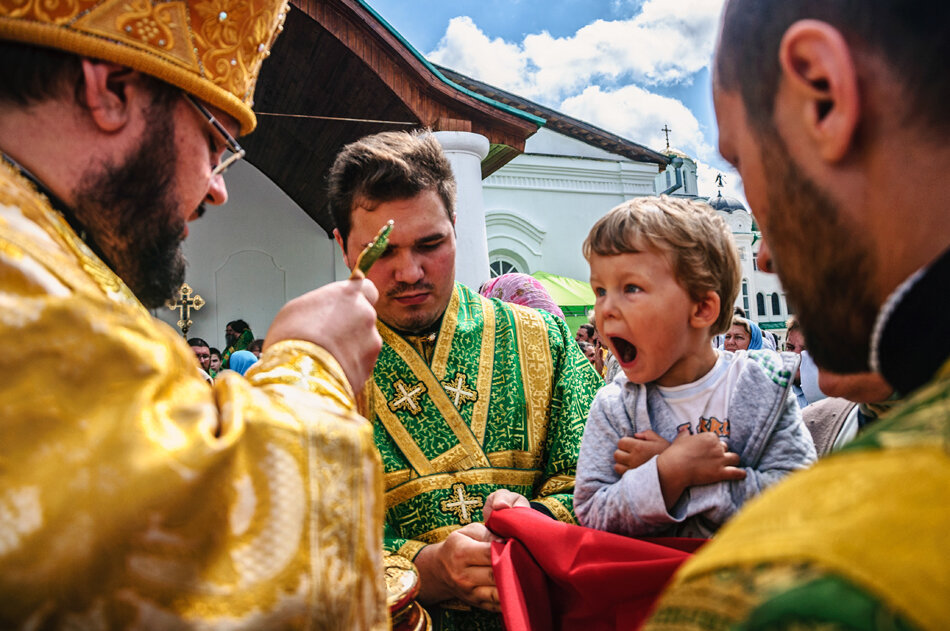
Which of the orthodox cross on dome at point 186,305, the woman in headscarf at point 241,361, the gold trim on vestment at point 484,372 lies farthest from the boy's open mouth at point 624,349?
the orthodox cross on dome at point 186,305

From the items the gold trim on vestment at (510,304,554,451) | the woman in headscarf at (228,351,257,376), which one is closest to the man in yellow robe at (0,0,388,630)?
the gold trim on vestment at (510,304,554,451)

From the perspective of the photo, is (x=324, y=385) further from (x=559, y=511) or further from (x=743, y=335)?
(x=743, y=335)

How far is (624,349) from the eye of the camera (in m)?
2.14

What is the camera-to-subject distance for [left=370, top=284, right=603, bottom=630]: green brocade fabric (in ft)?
7.61

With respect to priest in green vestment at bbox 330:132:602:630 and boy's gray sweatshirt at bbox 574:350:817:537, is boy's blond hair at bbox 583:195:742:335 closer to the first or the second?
boy's gray sweatshirt at bbox 574:350:817:537

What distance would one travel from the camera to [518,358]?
263 centimetres

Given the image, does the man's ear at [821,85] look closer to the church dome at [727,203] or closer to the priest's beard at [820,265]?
the priest's beard at [820,265]

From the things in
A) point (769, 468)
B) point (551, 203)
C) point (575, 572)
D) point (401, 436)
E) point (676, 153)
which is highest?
point (676, 153)

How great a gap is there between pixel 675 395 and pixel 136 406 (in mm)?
1557

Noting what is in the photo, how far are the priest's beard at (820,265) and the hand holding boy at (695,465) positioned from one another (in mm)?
763

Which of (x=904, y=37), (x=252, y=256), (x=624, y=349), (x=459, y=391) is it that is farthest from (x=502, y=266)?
(x=904, y=37)

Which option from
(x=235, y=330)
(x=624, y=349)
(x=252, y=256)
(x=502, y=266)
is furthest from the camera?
(x=502, y=266)

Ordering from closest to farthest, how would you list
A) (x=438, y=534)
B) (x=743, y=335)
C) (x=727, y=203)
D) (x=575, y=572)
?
(x=575, y=572) → (x=438, y=534) → (x=743, y=335) → (x=727, y=203)

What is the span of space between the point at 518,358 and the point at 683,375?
0.69 m
